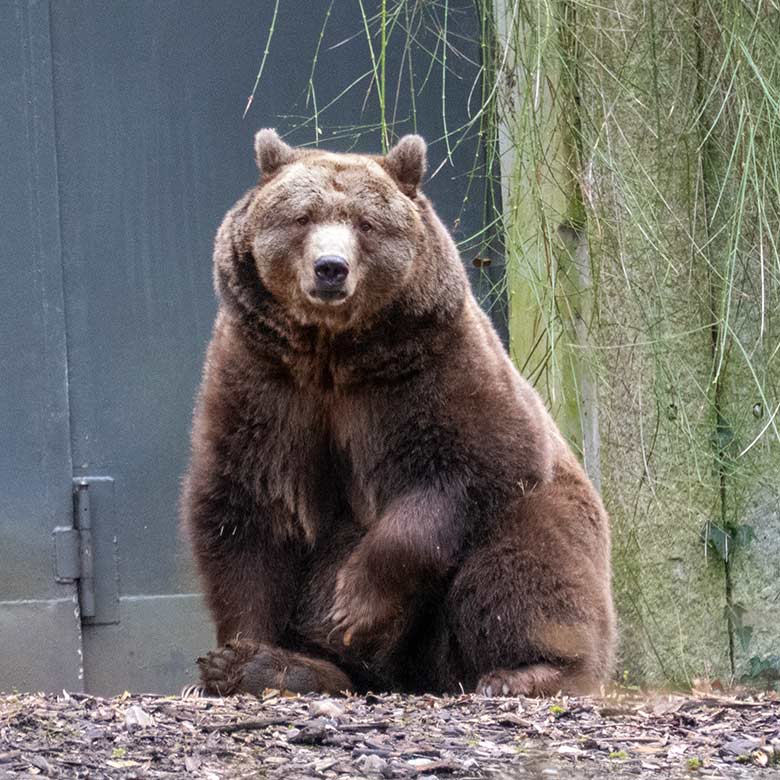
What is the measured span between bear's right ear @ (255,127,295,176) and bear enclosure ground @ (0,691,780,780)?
1.98m

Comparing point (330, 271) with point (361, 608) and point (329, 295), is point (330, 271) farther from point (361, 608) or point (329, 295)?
point (361, 608)

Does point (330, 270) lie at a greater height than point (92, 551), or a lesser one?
greater

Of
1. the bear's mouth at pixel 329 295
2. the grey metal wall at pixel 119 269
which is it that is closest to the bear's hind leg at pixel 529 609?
the bear's mouth at pixel 329 295

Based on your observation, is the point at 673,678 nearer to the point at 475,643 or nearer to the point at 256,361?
the point at 475,643

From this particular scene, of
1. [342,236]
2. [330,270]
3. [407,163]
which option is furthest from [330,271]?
[407,163]

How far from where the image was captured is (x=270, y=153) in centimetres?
554

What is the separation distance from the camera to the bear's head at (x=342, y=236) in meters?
5.18

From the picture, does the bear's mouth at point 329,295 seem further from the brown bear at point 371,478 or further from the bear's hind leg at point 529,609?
the bear's hind leg at point 529,609

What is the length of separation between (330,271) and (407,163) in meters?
0.69

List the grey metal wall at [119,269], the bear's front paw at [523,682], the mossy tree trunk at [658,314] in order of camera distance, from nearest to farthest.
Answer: the bear's front paw at [523,682] → the mossy tree trunk at [658,314] → the grey metal wall at [119,269]

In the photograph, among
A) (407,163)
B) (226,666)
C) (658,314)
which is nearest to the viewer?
(226,666)

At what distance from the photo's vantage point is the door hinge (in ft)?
Answer: 21.6

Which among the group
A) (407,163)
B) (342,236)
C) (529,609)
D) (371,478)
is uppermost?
(407,163)

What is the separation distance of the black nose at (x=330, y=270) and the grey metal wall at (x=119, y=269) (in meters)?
1.73
